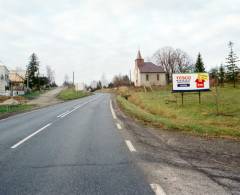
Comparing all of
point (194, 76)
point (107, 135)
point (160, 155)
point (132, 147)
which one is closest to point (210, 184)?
point (160, 155)

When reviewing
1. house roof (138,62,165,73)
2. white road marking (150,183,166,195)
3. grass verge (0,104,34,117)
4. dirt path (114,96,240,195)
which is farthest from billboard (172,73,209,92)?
house roof (138,62,165,73)

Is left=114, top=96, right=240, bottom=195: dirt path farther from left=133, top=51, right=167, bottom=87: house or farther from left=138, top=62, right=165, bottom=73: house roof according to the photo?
left=138, top=62, right=165, bottom=73: house roof

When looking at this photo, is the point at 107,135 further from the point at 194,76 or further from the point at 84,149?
the point at 194,76

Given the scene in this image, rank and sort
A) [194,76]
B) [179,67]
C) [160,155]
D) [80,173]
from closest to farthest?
[80,173]
[160,155]
[194,76]
[179,67]

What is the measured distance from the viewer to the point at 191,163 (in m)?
5.97

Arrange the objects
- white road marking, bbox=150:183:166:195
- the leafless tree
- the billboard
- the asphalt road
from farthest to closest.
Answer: the leafless tree
the billboard
the asphalt road
white road marking, bbox=150:183:166:195

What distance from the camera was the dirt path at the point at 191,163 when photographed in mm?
4527

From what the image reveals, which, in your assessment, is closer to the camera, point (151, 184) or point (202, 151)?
point (151, 184)

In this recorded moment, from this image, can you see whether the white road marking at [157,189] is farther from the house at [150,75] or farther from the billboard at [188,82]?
the house at [150,75]

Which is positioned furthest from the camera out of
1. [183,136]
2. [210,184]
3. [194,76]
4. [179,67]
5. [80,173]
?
[179,67]

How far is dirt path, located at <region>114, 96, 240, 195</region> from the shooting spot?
4.53 metres

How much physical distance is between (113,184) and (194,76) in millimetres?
22268

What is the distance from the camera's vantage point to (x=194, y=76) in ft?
83.0

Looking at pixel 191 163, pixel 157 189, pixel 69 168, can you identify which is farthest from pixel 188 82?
pixel 157 189
